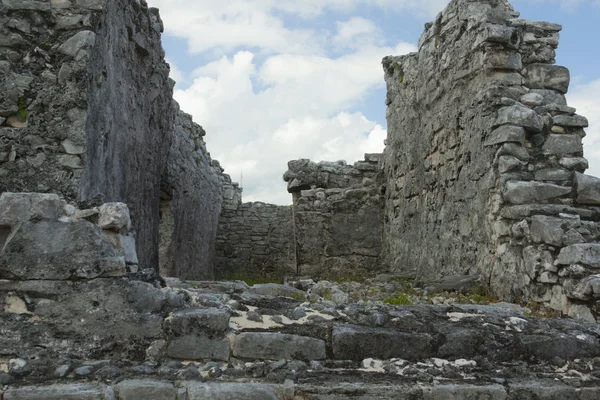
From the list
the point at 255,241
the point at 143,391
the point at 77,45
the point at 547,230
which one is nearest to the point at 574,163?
the point at 547,230

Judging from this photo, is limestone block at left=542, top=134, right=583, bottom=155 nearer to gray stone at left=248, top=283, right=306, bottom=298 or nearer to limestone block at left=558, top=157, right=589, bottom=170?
limestone block at left=558, top=157, right=589, bottom=170

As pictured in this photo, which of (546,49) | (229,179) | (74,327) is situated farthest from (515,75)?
(229,179)

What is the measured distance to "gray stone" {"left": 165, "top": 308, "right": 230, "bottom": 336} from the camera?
302 cm

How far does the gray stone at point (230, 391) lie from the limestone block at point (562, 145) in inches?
172

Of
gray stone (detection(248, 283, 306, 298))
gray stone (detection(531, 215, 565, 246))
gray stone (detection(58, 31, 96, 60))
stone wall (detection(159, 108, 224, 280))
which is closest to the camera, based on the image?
gray stone (detection(248, 283, 306, 298))

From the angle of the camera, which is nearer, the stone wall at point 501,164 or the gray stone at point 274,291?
the gray stone at point 274,291

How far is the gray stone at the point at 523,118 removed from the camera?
589 centimetres

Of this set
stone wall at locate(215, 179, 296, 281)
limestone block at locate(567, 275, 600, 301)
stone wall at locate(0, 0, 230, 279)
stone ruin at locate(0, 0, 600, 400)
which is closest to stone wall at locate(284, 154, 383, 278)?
stone ruin at locate(0, 0, 600, 400)

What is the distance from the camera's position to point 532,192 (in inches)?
220

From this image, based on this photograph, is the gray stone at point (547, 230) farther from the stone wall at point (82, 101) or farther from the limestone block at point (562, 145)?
the stone wall at point (82, 101)

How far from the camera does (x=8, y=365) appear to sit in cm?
284

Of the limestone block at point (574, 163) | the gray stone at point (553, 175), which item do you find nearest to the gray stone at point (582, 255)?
the gray stone at point (553, 175)

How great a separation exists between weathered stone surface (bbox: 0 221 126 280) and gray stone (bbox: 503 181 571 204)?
12.8 feet

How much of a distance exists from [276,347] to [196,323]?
0.43 meters
